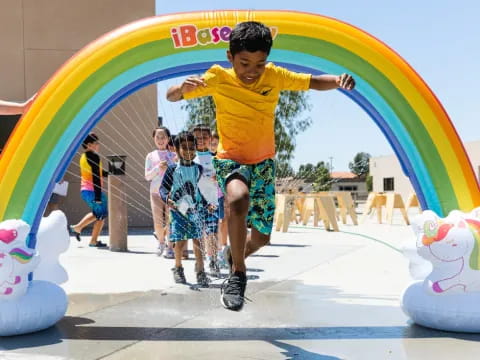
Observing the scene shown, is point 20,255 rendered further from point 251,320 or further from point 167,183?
point 167,183

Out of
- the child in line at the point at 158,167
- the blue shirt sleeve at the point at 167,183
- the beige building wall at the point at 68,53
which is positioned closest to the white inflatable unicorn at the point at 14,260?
the blue shirt sleeve at the point at 167,183

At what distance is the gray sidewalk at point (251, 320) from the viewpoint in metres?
3.59

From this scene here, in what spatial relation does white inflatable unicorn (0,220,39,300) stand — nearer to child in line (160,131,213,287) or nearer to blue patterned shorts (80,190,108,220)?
child in line (160,131,213,287)

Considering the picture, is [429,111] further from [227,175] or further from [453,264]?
[227,175]

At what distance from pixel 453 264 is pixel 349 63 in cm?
158

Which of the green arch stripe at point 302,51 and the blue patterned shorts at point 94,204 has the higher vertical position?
the green arch stripe at point 302,51

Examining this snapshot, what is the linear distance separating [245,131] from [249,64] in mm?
433

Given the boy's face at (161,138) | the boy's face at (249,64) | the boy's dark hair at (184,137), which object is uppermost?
the boy's face at (161,138)

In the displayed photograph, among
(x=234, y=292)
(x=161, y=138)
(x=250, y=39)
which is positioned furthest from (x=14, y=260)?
(x=161, y=138)

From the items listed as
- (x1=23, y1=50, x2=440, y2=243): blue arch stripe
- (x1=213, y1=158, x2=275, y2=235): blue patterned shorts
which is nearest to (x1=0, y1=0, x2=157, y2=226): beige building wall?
(x1=23, y1=50, x2=440, y2=243): blue arch stripe

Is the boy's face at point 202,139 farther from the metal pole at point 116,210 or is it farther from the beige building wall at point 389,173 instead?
the beige building wall at point 389,173

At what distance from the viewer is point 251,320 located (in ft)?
14.3

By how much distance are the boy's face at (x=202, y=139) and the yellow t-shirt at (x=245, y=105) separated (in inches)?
108

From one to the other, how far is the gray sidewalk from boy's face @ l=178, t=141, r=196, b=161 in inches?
48.9
